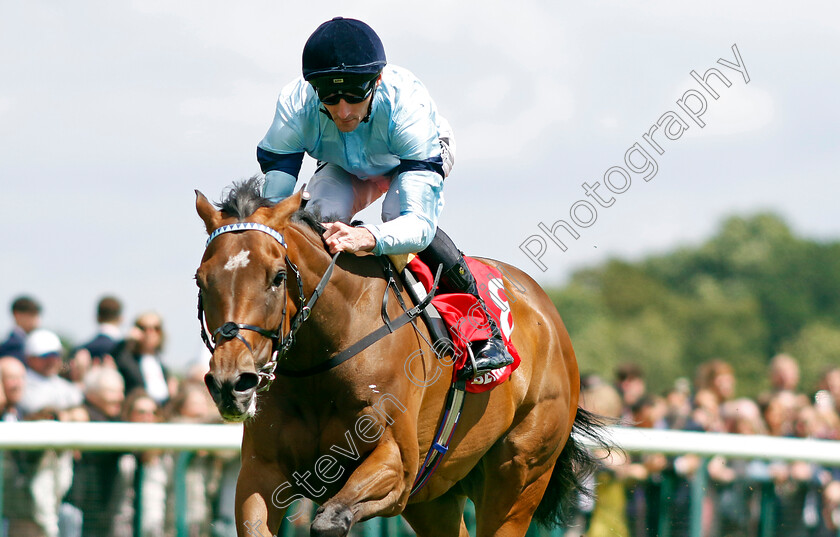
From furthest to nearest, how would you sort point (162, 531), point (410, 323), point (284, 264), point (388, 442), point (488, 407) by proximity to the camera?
point (162, 531) → point (488, 407) → point (410, 323) → point (388, 442) → point (284, 264)

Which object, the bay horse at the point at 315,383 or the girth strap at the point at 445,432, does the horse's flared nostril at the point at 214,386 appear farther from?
the girth strap at the point at 445,432

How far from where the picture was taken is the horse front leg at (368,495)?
400cm

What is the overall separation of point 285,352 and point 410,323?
2.23ft

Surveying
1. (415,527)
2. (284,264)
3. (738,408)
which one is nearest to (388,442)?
(284,264)

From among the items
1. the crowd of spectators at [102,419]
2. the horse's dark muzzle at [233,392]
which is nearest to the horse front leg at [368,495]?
the horse's dark muzzle at [233,392]

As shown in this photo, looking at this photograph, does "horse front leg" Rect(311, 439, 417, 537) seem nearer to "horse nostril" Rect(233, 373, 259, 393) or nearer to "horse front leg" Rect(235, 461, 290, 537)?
"horse front leg" Rect(235, 461, 290, 537)

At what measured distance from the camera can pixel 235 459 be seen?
630 cm

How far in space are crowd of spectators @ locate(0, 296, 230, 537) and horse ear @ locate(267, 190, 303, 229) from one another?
248cm

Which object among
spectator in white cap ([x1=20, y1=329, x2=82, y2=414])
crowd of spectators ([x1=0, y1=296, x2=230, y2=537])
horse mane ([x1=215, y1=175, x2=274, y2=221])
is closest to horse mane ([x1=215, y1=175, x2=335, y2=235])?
horse mane ([x1=215, y1=175, x2=274, y2=221])

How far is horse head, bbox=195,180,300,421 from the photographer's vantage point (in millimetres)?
3641

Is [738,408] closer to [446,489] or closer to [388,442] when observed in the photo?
[446,489]

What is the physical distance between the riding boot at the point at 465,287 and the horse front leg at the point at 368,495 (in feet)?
2.17

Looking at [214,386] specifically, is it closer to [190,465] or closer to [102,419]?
[190,465]

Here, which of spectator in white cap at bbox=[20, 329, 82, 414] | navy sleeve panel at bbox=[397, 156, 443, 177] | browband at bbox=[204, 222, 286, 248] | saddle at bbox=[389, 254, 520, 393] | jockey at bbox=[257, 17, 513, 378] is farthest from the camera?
spectator in white cap at bbox=[20, 329, 82, 414]
